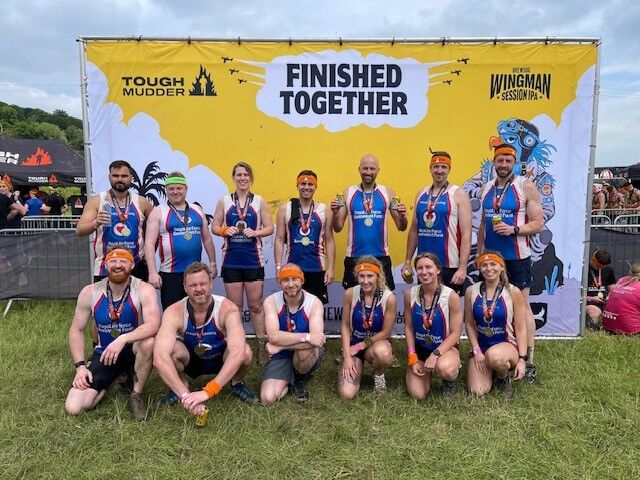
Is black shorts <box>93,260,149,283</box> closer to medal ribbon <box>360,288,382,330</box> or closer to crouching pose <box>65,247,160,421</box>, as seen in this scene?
crouching pose <box>65,247,160,421</box>

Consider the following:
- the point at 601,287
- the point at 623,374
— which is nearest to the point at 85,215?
the point at 623,374

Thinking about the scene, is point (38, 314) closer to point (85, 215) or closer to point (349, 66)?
point (85, 215)

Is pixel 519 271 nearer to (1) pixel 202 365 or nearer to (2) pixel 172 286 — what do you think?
(1) pixel 202 365

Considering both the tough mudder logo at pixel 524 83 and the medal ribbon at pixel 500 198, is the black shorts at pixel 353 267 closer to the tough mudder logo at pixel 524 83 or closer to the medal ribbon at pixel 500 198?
the medal ribbon at pixel 500 198

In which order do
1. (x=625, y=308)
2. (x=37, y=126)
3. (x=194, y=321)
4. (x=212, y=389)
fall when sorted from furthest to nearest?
(x=37, y=126) → (x=625, y=308) → (x=194, y=321) → (x=212, y=389)

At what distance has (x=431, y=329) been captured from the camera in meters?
4.02

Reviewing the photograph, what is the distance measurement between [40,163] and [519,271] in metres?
17.3

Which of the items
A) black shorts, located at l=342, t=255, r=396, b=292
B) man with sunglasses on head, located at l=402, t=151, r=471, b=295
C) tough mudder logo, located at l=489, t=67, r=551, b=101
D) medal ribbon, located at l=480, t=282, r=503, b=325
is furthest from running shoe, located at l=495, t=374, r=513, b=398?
tough mudder logo, located at l=489, t=67, r=551, b=101

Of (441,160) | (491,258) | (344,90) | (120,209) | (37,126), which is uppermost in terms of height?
(37,126)

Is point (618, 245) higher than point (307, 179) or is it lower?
lower

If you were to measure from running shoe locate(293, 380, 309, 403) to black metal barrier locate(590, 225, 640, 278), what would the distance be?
205 inches

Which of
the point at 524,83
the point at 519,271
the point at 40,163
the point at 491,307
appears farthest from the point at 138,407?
the point at 40,163

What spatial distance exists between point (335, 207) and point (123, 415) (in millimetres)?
2533

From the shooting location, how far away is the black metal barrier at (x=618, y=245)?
6.95 metres
